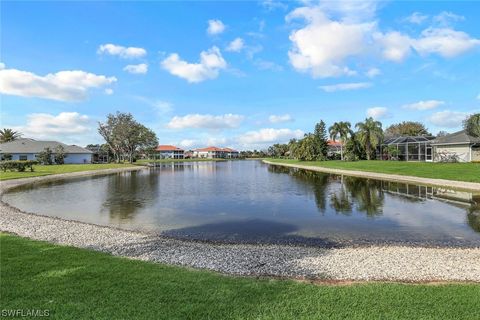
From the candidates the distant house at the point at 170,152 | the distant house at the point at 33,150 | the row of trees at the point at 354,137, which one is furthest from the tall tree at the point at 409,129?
the distant house at the point at 170,152

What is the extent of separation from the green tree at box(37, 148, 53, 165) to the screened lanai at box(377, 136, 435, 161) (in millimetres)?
58507

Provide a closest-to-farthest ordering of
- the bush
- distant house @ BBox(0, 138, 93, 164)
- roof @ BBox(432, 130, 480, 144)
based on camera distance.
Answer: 1. roof @ BBox(432, 130, 480, 144)
2. the bush
3. distant house @ BBox(0, 138, 93, 164)

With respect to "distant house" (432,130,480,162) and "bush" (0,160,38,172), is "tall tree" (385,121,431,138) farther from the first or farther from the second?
"bush" (0,160,38,172)

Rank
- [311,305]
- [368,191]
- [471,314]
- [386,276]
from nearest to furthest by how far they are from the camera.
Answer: [471,314]
[311,305]
[386,276]
[368,191]

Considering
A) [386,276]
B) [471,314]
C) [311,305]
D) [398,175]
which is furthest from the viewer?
[398,175]

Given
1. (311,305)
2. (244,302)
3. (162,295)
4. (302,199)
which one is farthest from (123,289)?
(302,199)

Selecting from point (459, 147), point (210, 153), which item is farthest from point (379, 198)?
point (210, 153)

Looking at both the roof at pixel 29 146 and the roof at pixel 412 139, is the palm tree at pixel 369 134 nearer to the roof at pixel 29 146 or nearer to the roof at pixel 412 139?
the roof at pixel 412 139

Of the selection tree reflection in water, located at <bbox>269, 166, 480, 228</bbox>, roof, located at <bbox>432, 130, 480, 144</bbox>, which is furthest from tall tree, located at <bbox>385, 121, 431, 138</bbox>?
tree reflection in water, located at <bbox>269, 166, 480, 228</bbox>

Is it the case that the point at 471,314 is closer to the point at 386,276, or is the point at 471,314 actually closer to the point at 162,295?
the point at 386,276

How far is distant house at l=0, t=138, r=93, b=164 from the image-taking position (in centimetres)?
6234

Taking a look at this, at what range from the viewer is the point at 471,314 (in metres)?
4.38

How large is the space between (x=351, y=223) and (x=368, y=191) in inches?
438

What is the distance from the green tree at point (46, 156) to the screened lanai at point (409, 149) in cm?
5851
